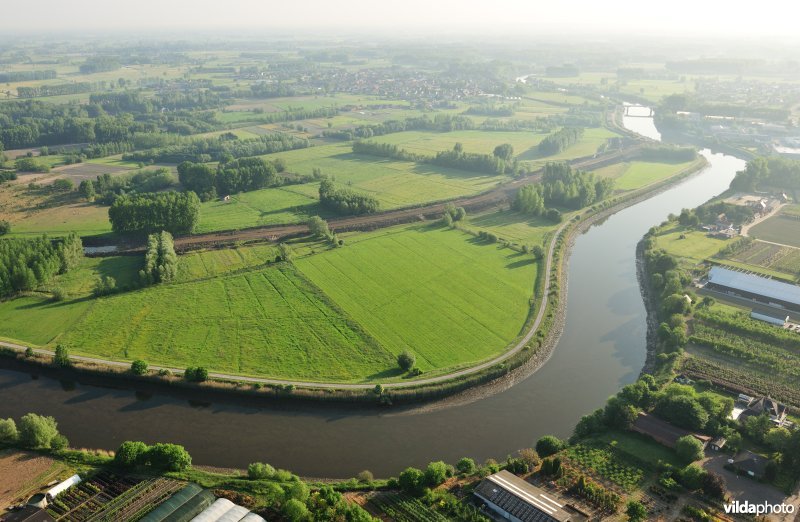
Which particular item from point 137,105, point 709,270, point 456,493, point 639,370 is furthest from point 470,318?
point 137,105

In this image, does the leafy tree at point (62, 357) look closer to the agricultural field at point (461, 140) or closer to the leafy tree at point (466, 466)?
the leafy tree at point (466, 466)

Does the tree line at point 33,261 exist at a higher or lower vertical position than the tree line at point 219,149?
Result: lower

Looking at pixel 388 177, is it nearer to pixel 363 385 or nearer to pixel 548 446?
pixel 363 385

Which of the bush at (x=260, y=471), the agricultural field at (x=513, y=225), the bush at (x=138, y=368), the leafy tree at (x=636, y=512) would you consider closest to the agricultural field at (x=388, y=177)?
the agricultural field at (x=513, y=225)

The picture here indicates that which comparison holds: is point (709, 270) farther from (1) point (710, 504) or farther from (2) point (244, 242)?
(2) point (244, 242)

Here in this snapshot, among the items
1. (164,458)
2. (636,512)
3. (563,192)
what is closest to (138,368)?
(164,458)
